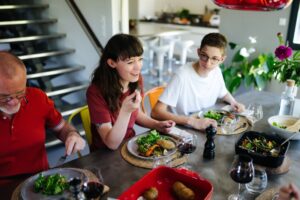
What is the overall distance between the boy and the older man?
0.64 metres

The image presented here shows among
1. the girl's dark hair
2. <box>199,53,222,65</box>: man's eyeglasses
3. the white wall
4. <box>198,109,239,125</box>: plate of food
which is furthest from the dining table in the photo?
the white wall

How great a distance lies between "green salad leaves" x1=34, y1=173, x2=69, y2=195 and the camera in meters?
1.11

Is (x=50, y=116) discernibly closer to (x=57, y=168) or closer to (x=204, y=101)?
(x=57, y=168)

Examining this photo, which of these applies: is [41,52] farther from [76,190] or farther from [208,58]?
[76,190]

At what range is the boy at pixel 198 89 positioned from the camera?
1859mm

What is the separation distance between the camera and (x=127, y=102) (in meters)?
1.39

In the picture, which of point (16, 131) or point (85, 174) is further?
point (16, 131)

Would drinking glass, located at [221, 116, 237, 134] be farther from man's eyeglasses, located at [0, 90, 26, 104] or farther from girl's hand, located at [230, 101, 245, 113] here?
man's eyeglasses, located at [0, 90, 26, 104]

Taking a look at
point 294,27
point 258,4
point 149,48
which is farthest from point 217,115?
point 149,48

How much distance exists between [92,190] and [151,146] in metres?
0.47

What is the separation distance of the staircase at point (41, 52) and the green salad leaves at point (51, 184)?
1.95 meters

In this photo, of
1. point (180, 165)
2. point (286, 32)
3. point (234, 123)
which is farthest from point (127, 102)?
point (286, 32)

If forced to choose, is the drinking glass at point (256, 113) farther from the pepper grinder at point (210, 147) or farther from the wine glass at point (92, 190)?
the wine glass at point (92, 190)

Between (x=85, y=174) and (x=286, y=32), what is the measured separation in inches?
144
